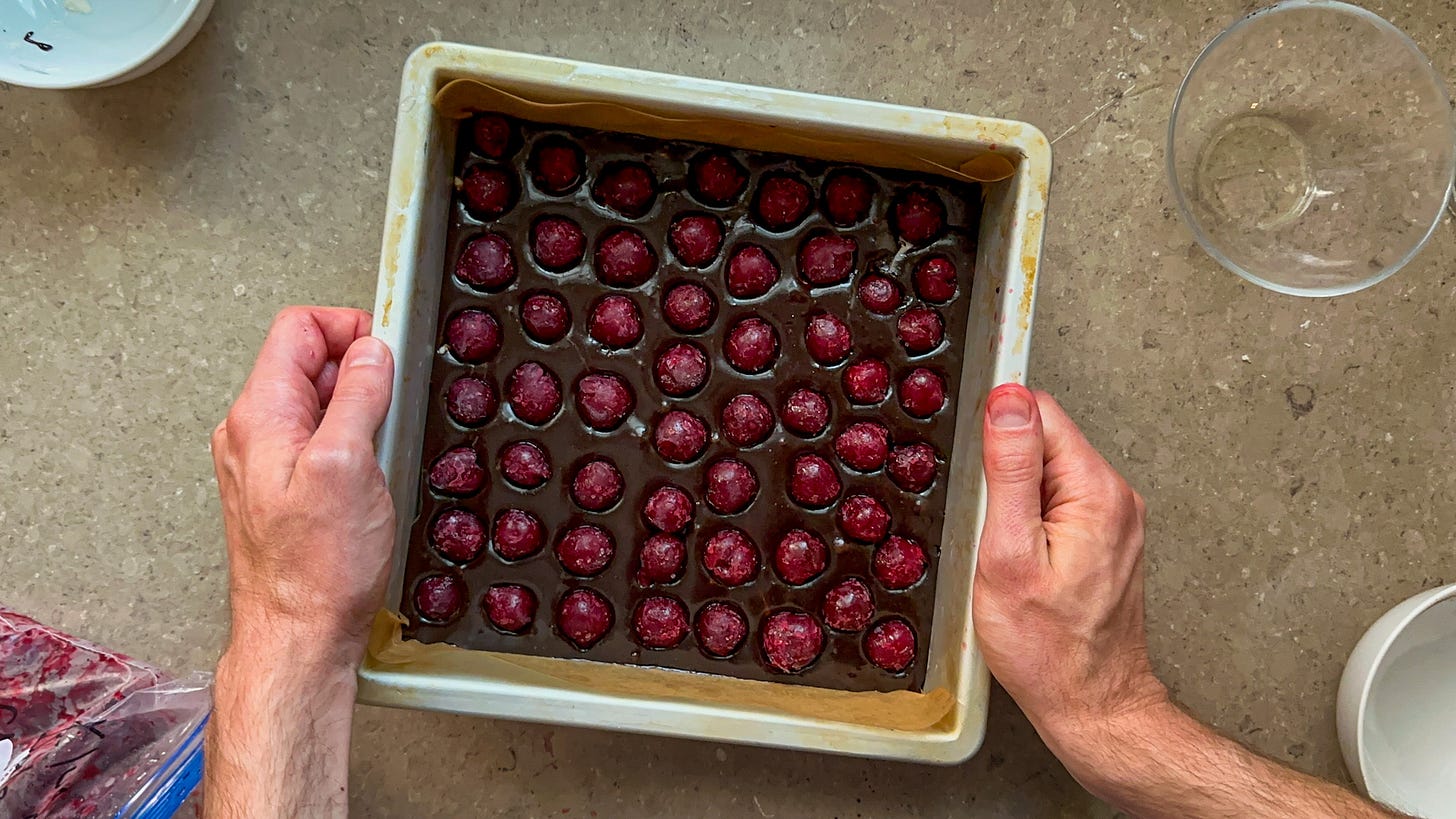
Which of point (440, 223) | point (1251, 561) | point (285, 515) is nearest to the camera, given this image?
point (285, 515)

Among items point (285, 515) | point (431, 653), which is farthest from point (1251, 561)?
point (285, 515)

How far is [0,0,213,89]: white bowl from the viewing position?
102 cm

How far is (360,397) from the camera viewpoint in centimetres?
81

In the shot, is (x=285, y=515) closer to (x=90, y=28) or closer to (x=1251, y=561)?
(x=90, y=28)

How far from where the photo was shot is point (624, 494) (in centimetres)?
97

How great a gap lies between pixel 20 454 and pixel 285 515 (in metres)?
0.51

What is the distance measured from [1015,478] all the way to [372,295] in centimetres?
69

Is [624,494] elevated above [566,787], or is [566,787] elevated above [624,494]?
[624,494]

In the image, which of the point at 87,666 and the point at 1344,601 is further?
the point at 1344,601

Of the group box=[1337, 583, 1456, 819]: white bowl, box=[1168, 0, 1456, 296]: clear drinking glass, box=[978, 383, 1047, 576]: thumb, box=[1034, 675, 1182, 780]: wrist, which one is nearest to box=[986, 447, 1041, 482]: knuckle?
box=[978, 383, 1047, 576]: thumb

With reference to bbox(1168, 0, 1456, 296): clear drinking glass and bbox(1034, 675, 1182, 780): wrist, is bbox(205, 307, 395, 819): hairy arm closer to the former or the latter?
bbox(1034, 675, 1182, 780): wrist

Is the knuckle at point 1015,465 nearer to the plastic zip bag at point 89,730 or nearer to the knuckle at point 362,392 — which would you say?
the knuckle at point 362,392

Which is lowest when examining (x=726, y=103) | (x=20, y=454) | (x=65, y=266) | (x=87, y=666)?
(x=87, y=666)

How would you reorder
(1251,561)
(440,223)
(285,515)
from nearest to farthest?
(285,515) → (440,223) → (1251,561)
